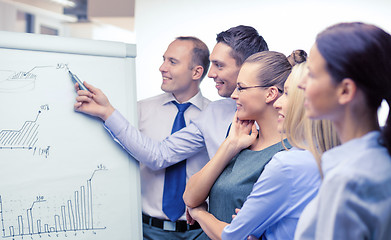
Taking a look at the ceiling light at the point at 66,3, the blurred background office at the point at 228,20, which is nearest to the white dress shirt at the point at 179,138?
the blurred background office at the point at 228,20

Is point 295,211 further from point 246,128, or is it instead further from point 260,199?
point 246,128

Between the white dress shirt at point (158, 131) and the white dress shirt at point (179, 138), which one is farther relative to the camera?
the white dress shirt at point (158, 131)

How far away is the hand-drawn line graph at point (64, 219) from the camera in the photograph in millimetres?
1790

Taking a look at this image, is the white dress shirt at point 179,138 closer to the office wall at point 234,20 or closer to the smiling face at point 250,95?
the smiling face at point 250,95

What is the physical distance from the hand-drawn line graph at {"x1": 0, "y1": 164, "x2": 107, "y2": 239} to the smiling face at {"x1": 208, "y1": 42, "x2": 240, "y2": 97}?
68cm

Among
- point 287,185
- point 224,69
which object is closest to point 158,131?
point 224,69

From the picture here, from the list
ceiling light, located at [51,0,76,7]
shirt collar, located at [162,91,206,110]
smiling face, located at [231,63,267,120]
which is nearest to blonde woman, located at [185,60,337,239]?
smiling face, located at [231,63,267,120]

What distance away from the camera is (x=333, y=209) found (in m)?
0.91

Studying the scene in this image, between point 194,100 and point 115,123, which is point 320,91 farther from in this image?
point 194,100

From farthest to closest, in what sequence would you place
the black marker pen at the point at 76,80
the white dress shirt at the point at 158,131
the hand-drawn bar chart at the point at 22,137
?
the white dress shirt at the point at 158,131 < the black marker pen at the point at 76,80 < the hand-drawn bar chart at the point at 22,137

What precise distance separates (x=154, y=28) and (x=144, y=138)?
1623 millimetres

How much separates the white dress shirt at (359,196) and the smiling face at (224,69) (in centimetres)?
129

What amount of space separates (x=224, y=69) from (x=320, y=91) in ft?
4.11

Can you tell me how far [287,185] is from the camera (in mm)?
1318
